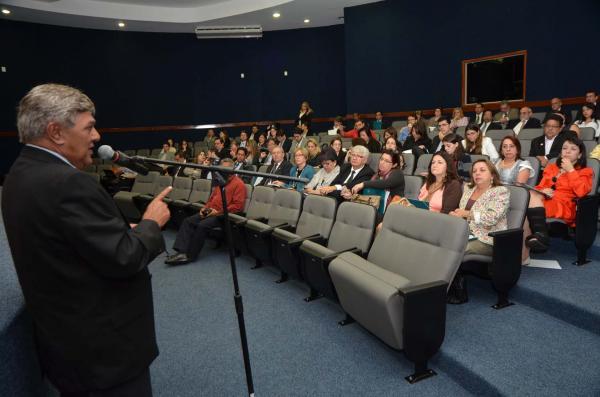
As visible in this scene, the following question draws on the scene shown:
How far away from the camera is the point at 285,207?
3.93 m

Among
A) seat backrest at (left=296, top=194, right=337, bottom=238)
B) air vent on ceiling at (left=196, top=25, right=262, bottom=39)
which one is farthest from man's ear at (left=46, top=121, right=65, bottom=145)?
air vent on ceiling at (left=196, top=25, right=262, bottom=39)

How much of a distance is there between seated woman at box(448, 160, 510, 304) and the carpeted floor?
0.48 ft

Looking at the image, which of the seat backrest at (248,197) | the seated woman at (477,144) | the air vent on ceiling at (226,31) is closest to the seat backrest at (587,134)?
the seated woman at (477,144)

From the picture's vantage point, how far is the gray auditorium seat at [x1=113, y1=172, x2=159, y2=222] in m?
6.20

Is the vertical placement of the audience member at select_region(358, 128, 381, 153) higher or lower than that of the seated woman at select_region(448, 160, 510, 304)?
higher

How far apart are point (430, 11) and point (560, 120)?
5184mm

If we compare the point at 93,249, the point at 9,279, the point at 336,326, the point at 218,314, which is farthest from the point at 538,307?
the point at 9,279

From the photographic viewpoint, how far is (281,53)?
1252 centimetres

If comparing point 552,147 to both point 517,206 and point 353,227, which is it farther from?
point 353,227

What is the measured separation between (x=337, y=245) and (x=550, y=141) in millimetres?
3313

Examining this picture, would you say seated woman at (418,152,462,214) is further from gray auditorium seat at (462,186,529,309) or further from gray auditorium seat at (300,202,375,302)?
gray auditorium seat at (300,202,375,302)

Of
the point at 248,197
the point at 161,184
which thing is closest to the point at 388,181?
the point at 248,197

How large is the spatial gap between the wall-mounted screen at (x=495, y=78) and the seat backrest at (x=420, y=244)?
22.7 ft

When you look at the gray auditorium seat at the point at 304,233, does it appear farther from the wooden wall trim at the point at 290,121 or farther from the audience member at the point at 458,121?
the wooden wall trim at the point at 290,121
